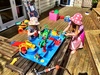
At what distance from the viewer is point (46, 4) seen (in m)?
7.12

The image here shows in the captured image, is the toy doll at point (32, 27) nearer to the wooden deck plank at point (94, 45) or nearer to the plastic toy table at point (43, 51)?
the plastic toy table at point (43, 51)

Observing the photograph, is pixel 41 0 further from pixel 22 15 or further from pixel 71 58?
pixel 71 58

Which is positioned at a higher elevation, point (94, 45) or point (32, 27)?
point (32, 27)

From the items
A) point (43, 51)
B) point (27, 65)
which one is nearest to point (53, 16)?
point (43, 51)

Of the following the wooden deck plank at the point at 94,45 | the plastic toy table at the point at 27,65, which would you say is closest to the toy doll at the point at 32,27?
the plastic toy table at the point at 27,65

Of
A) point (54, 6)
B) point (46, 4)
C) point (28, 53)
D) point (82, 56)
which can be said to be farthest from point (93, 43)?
point (54, 6)

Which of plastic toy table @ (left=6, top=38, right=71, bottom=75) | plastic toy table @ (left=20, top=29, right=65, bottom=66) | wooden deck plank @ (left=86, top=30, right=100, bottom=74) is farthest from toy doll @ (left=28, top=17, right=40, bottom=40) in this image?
wooden deck plank @ (left=86, top=30, right=100, bottom=74)

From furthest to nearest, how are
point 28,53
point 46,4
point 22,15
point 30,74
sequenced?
point 46,4, point 22,15, point 28,53, point 30,74

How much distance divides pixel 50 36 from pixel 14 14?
260cm

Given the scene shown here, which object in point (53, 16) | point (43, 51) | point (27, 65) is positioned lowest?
point (27, 65)

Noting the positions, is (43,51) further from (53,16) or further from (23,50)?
(53,16)

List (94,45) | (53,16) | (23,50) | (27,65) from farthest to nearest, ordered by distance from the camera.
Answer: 1. (53,16)
2. (94,45)
3. (23,50)
4. (27,65)

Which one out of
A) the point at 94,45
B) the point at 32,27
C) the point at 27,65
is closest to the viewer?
the point at 27,65

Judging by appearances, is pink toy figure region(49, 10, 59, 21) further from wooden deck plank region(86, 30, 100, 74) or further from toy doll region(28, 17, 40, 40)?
toy doll region(28, 17, 40, 40)
